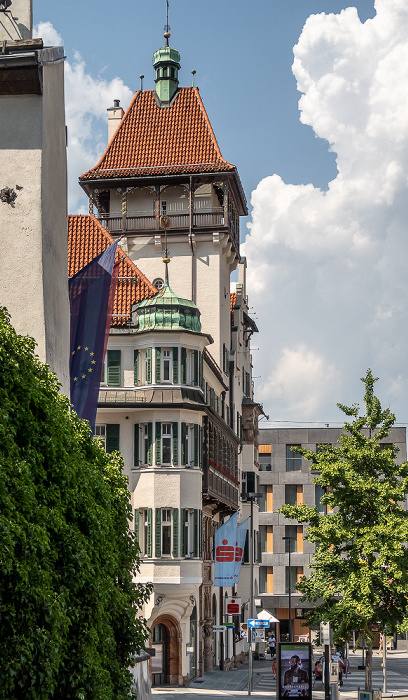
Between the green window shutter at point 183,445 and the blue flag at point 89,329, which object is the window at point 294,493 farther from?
the blue flag at point 89,329

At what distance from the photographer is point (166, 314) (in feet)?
143

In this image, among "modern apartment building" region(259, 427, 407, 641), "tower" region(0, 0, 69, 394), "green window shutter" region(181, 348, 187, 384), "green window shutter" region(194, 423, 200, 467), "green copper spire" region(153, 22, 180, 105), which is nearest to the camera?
"tower" region(0, 0, 69, 394)

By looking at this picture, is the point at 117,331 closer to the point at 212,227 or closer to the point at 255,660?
the point at 212,227

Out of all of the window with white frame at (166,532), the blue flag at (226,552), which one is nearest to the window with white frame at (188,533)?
the window with white frame at (166,532)

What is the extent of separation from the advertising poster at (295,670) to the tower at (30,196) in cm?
1309

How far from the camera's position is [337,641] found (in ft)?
125

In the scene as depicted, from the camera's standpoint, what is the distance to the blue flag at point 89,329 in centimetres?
2259

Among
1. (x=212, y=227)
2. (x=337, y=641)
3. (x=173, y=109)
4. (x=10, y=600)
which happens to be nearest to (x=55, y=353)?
(x=10, y=600)

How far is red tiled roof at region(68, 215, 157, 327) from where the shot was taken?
150 ft

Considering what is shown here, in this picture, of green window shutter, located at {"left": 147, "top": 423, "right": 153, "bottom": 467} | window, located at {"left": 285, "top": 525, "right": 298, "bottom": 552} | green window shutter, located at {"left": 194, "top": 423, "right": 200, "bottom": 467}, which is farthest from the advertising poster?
window, located at {"left": 285, "top": 525, "right": 298, "bottom": 552}

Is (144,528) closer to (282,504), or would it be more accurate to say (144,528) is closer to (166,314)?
(166,314)

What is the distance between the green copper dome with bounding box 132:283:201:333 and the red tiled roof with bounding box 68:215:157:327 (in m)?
1.05

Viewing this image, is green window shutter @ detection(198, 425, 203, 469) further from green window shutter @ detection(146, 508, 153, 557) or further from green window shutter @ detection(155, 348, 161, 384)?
green window shutter @ detection(146, 508, 153, 557)

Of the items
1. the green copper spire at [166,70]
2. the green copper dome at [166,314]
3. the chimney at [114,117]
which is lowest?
the green copper dome at [166,314]
